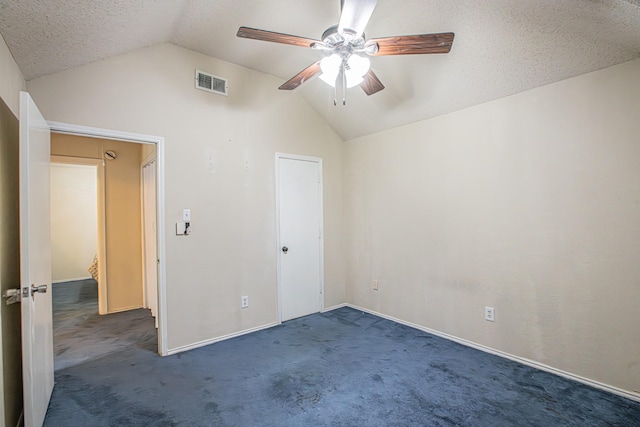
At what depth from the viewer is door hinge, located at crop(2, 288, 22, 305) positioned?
5.25 ft

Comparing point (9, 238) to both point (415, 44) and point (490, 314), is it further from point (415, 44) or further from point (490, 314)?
point (490, 314)

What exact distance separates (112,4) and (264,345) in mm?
2950

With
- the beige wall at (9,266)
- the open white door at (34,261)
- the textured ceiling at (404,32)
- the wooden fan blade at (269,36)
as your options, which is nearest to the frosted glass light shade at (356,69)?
the wooden fan blade at (269,36)

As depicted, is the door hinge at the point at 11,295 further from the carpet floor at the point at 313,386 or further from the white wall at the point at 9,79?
the white wall at the point at 9,79

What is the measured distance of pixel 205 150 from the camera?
3090 mm

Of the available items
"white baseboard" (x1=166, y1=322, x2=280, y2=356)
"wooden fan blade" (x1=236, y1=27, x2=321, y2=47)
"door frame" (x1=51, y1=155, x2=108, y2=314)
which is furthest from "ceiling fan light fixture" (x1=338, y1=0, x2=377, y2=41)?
"door frame" (x1=51, y1=155, x2=108, y2=314)

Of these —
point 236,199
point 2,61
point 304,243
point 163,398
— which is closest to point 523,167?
point 304,243

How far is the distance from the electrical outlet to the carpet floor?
0.33 metres

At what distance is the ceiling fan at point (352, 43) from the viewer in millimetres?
1706

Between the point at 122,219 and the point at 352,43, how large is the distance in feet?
13.2

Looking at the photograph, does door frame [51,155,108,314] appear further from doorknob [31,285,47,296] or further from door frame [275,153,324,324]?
doorknob [31,285,47,296]

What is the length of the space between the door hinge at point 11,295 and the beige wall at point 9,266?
32 mm

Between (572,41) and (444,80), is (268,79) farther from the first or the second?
(572,41)

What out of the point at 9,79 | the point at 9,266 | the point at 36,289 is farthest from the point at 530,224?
the point at 9,79
